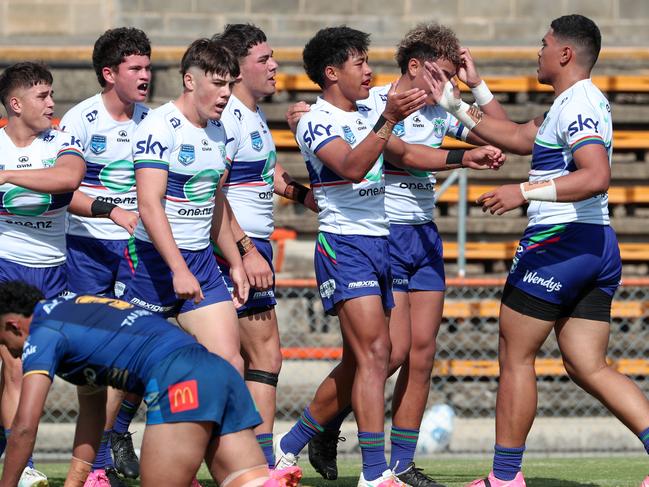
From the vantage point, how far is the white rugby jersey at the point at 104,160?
6.48 metres

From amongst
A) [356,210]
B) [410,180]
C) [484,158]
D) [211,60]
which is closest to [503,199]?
[484,158]

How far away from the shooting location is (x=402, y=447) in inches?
255

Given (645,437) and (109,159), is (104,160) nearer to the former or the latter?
(109,159)

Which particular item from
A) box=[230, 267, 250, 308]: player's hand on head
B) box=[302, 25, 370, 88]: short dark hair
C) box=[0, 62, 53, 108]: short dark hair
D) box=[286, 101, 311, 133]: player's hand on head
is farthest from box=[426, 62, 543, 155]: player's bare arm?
box=[0, 62, 53, 108]: short dark hair

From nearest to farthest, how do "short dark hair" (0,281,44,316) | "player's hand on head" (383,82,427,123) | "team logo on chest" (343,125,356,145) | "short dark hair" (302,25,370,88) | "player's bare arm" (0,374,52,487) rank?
"player's bare arm" (0,374,52,487) → "short dark hair" (0,281,44,316) → "player's hand on head" (383,82,427,123) → "team logo on chest" (343,125,356,145) → "short dark hair" (302,25,370,88)

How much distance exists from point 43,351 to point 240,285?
1671 mm

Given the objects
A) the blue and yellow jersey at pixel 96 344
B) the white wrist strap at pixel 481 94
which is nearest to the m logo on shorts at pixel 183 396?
the blue and yellow jersey at pixel 96 344

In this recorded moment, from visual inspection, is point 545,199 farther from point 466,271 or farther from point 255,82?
point 466,271

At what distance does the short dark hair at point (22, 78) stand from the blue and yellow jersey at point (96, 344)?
1932 mm

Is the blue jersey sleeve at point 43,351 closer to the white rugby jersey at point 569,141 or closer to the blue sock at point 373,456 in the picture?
the blue sock at point 373,456

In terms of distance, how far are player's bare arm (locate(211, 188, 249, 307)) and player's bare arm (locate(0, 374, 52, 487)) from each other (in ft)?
5.52

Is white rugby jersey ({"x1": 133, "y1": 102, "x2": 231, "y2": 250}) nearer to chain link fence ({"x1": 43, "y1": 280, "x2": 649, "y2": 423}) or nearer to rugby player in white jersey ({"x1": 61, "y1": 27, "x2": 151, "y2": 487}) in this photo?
rugby player in white jersey ({"x1": 61, "y1": 27, "x2": 151, "y2": 487})

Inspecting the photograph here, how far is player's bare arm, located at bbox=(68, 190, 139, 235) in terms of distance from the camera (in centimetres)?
594

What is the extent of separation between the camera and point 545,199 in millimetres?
5512
